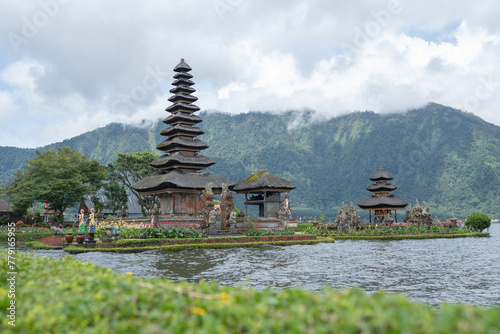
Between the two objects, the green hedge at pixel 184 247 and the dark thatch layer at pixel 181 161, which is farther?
the dark thatch layer at pixel 181 161

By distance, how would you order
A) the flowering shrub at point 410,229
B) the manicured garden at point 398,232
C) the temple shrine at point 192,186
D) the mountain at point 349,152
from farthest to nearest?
the mountain at point 349,152 → the flowering shrub at point 410,229 → the manicured garden at point 398,232 → the temple shrine at point 192,186

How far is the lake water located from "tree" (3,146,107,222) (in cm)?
2727

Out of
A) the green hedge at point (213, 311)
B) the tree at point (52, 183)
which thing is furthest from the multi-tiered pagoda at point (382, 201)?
the green hedge at point (213, 311)

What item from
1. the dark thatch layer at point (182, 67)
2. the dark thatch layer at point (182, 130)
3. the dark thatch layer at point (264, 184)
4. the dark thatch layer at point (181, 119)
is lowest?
the dark thatch layer at point (264, 184)

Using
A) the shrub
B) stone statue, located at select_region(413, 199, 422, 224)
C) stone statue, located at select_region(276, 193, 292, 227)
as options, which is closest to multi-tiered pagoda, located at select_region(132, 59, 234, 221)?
stone statue, located at select_region(276, 193, 292, 227)

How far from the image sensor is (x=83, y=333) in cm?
347

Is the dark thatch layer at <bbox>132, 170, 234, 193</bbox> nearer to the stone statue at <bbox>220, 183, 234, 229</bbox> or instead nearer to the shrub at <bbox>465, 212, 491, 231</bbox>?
the stone statue at <bbox>220, 183, 234, 229</bbox>

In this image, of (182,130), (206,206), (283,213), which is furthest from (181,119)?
(283,213)

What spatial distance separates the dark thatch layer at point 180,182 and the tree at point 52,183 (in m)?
11.0

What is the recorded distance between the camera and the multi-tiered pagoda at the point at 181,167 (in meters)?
34.8

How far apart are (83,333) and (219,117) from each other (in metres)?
150

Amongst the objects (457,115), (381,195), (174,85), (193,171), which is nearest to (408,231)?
(381,195)

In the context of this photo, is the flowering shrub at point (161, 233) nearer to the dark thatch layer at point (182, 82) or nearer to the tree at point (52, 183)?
the dark thatch layer at point (182, 82)

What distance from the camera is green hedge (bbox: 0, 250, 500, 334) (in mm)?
2838
